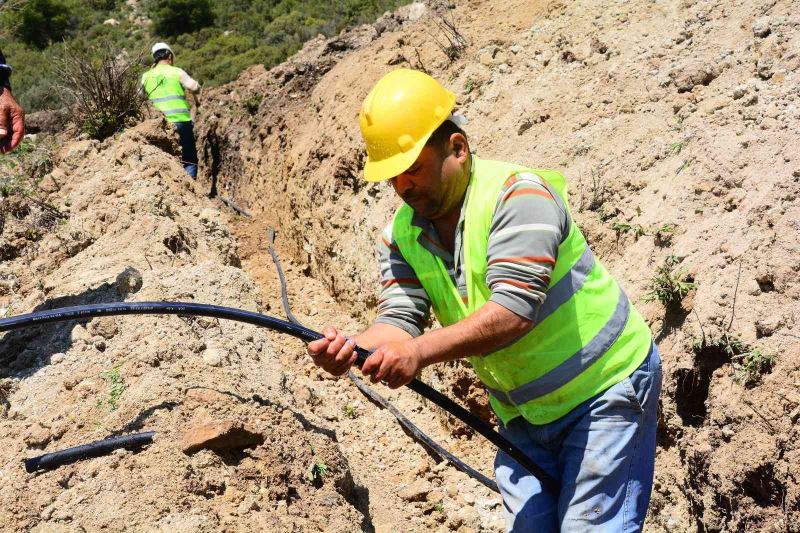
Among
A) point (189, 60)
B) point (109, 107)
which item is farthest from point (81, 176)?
point (189, 60)

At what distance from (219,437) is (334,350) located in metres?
1.46

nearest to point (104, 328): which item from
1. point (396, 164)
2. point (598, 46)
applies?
point (396, 164)

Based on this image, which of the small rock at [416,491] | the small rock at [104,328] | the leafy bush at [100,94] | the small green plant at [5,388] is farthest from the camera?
the leafy bush at [100,94]

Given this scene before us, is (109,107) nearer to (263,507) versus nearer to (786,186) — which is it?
(263,507)

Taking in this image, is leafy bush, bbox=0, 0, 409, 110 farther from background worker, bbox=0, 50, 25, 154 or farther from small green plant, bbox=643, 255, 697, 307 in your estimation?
small green plant, bbox=643, 255, 697, 307

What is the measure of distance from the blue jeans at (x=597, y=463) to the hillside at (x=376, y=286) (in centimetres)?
108

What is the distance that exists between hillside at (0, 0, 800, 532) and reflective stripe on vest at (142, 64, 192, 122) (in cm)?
103

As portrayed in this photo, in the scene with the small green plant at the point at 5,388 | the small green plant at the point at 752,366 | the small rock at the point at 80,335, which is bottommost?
the small green plant at the point at 5,388

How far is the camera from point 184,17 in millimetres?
32625

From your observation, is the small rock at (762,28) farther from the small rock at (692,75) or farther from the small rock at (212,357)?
the small rock at (212,357)

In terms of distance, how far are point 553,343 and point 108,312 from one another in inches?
75.1

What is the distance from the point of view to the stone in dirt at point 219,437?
3.49m

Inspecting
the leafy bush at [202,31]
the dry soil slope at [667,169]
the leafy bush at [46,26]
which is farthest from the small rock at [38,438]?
the leafy bush at [46,26]

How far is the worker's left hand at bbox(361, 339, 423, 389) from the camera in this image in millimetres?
2215
